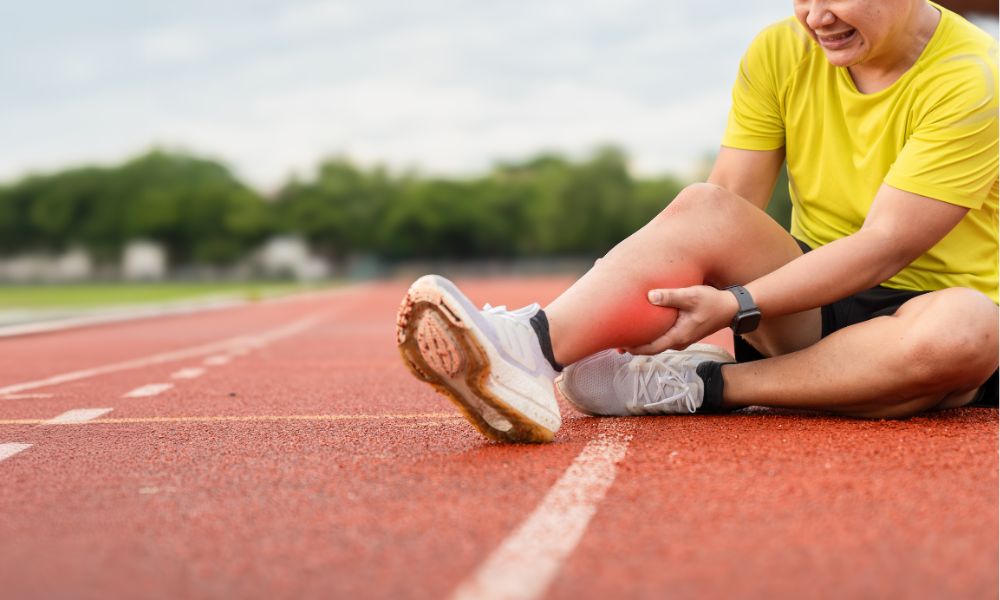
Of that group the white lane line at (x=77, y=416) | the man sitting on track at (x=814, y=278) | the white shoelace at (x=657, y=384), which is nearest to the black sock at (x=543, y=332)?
the man sitting on track at (x=814, y=278)

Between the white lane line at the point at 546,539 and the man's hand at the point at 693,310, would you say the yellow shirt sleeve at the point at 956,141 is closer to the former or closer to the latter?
the man's hand at the point at 693,310

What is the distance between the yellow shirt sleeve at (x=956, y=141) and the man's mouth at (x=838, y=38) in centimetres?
26

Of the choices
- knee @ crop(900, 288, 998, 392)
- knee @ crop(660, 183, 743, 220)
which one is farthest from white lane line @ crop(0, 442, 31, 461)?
knee @ crop(900, 288, 998, 392)

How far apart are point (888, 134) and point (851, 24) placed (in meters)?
0.40

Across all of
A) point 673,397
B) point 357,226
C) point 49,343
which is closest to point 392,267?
point 357,226

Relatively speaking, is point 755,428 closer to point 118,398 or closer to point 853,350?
point 853,350

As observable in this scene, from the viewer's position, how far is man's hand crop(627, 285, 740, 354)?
296 centimetres

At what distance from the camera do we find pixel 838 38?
10.2ft

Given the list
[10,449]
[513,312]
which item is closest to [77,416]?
[10,449]

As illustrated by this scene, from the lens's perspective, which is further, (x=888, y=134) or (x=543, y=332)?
(x=888, y=134)

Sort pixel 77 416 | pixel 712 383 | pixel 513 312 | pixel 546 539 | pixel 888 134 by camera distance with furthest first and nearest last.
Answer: pixel 77 416 → pixel 712 383 → pixel 888 134 → pixel 513 312 → pixel 546 539

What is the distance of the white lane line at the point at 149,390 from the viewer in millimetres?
5121

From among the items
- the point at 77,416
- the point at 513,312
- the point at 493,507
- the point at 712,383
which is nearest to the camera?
the point at 493,507

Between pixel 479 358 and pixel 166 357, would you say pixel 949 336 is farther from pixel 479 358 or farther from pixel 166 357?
pixel 166 357
